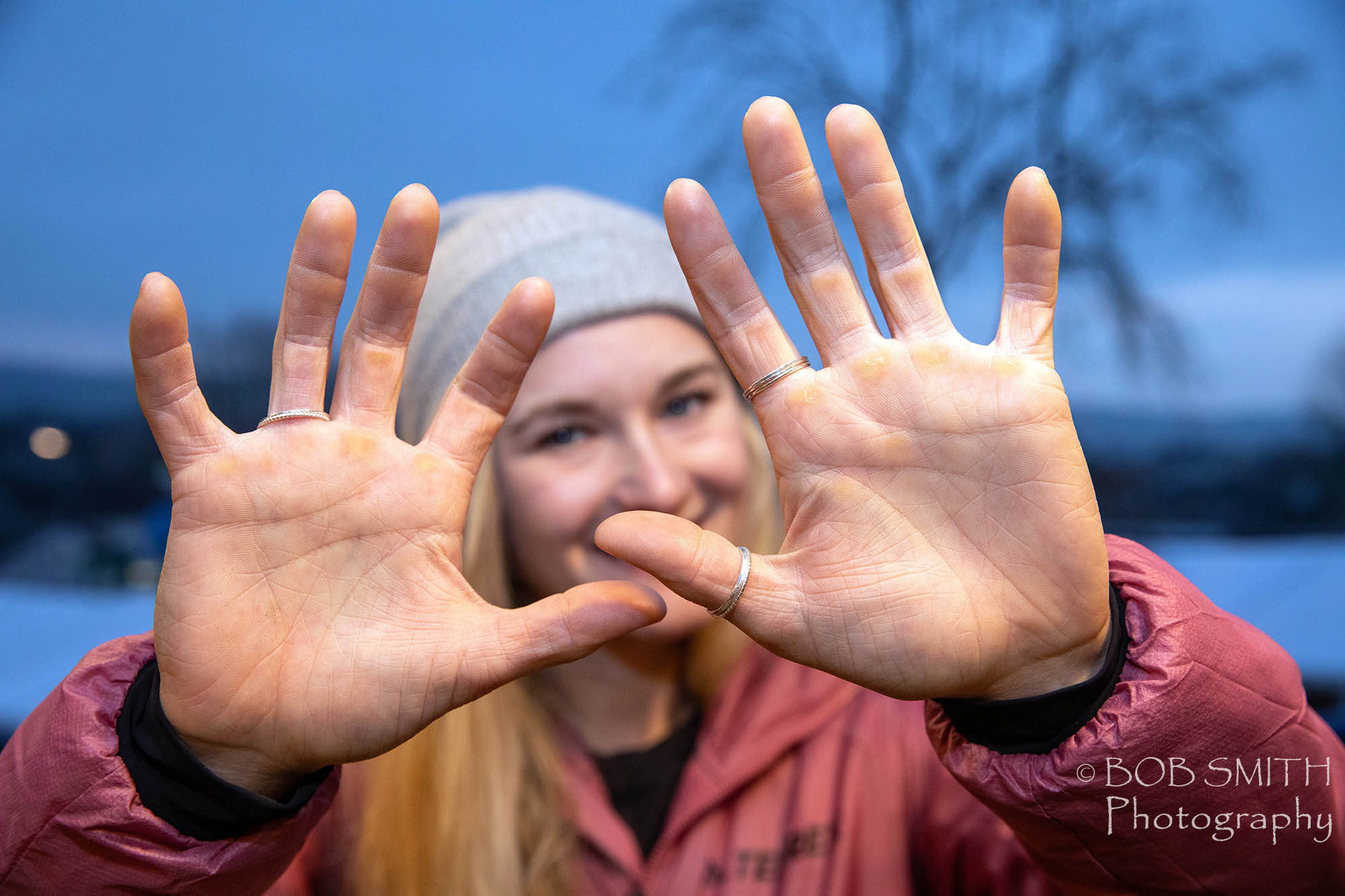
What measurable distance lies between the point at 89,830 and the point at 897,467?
2.62ft

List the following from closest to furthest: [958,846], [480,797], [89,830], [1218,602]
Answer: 1. [89,830]
2. [958,846]
3. [480,797]
4. [1218,602]

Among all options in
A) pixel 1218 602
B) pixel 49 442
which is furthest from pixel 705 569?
pixel 49 442

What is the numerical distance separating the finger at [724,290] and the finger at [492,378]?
145mm

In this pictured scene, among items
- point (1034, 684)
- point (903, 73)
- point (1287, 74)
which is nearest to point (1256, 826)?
point (1034, 684)

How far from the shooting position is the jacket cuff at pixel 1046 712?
67 cm

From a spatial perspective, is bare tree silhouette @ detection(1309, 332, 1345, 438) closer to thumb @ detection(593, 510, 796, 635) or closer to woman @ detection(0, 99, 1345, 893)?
woman @ detection(0, 99, 1345, 893)

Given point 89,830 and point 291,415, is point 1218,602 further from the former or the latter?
point 89,830

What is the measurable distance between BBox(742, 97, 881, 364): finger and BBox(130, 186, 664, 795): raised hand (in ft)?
0.80

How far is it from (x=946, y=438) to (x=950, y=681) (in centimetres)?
22

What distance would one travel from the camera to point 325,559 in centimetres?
71

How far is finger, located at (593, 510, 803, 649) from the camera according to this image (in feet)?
2.19

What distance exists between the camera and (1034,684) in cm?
69

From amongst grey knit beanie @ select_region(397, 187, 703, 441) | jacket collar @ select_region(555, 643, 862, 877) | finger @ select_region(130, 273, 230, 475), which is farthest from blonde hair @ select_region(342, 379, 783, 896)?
finger @ select_region(130, 273, 230, 475)

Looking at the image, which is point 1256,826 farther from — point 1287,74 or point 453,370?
point 1287,74
